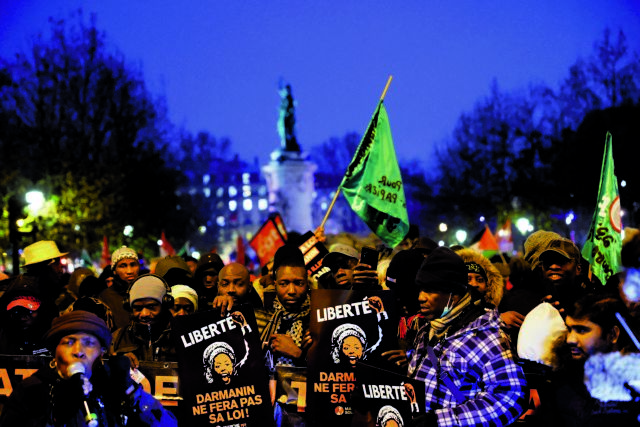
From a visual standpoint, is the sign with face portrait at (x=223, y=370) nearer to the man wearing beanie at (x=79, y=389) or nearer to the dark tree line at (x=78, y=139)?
the man wearing beanie at (x=79, y=389)

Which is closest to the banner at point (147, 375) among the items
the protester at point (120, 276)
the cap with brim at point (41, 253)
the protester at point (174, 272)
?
the protester at point (120, 276)

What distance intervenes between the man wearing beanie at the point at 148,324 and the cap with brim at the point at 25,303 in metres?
0.67

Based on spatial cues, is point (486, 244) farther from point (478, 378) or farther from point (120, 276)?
point (478, 378)

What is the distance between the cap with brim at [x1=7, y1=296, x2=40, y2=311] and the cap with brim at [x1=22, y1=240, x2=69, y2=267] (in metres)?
3.80

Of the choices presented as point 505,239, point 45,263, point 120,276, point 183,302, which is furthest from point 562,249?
point 505,239

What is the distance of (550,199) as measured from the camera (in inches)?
1791

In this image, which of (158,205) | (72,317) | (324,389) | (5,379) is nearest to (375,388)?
(324,389)

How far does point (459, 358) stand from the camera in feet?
16.7

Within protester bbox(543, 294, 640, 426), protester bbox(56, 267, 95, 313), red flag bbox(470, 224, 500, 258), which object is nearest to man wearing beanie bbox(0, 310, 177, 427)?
protester bbox(543, 294, 640, 426)

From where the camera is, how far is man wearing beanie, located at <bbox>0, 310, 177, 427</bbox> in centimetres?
488

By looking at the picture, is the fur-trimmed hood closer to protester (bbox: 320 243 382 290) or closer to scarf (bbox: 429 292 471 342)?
protester (bbox: 320 243 382 290)

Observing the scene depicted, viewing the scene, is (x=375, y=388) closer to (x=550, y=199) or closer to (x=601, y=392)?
(x=601, y=392)

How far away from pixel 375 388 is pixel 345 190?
198 inches

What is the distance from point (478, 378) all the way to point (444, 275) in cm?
60
